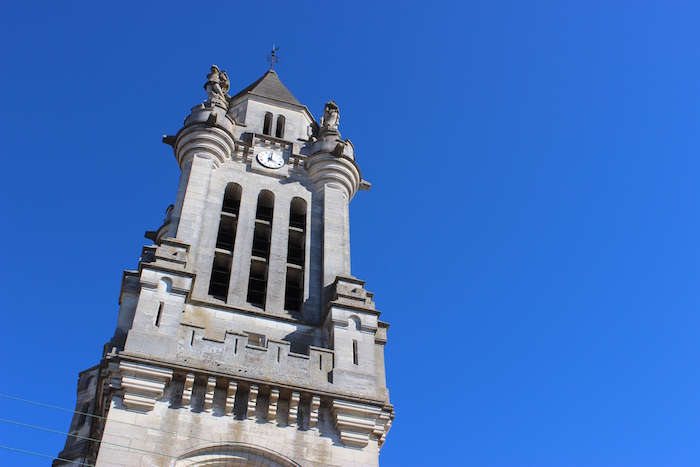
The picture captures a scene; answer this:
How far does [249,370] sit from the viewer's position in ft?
66.0

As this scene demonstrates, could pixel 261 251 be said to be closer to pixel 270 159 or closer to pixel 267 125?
pixel 270 159

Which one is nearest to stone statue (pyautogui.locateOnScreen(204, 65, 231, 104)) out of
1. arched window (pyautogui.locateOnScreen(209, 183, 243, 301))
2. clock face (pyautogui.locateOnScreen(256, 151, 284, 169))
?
clock face (pyautogui.locateOnScreen(256, 151, 284, 169))

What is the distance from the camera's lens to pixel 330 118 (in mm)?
31828

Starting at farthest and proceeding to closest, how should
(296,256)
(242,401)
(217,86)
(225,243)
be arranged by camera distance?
(217,86) < (296,256) < (225,243) < (242,401)

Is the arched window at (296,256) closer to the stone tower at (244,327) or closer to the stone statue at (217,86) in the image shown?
the stone tower at (244,327)

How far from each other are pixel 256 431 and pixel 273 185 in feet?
35.6

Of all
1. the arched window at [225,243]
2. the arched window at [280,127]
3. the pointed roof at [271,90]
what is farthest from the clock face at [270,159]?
the pointed roof at [271,90]

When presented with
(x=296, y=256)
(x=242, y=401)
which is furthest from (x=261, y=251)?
(x=242, y=401)

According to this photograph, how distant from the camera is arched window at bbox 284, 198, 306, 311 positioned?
80.4 ft

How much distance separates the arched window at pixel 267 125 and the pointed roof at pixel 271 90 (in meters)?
1.21

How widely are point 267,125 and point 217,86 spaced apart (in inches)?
94.6

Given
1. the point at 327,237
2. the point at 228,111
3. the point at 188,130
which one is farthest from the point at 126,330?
the point at 228,111

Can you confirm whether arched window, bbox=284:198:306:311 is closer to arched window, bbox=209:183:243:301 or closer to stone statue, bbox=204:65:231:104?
arched window, bbox=209:183:243:301

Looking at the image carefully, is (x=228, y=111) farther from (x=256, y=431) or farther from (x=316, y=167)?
(x=256, y=431)
